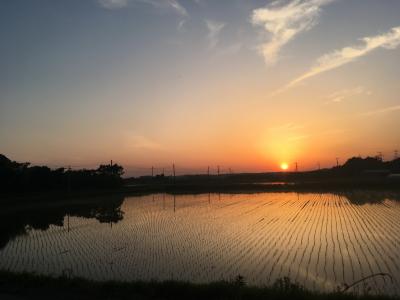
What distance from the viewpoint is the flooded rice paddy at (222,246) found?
10992 mm

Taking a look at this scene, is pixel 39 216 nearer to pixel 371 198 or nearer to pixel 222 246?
pixel 222 246

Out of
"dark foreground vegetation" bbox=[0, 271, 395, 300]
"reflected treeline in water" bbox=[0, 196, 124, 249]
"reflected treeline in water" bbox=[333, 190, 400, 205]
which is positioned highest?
"reflected treeline in water" bbox=[333, 190, 400, 205]

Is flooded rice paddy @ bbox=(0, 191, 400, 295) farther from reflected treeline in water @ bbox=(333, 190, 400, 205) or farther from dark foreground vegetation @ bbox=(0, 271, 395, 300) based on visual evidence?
reflected treeline in water @ bbox=(333, 190, 400, 205)

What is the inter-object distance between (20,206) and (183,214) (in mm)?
15432

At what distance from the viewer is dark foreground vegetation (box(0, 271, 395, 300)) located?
7559 mm

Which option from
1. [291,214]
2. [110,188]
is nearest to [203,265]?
[291,214]

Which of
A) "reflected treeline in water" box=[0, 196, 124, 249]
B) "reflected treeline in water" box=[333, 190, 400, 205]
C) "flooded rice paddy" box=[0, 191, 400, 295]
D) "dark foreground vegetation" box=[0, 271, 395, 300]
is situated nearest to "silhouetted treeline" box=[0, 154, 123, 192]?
"reflected treeline in water" box=[0, 196, 124, 249]

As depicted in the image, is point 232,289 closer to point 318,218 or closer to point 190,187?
point 318,218

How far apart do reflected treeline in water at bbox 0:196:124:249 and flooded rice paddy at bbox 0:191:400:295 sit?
0.14 metres

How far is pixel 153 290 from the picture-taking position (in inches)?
329

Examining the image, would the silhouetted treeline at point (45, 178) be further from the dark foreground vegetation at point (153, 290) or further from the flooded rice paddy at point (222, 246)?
the dark foreground vegetation at point (153, 290)

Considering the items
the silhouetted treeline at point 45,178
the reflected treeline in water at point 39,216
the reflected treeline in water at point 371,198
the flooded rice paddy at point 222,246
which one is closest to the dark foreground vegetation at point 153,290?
the flooded rice paddy at point 222,246

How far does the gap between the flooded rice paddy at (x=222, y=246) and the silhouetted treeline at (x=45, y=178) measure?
15.3 m

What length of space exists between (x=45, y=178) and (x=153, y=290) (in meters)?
39.8
